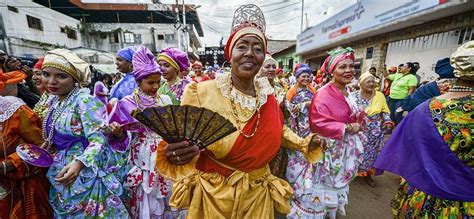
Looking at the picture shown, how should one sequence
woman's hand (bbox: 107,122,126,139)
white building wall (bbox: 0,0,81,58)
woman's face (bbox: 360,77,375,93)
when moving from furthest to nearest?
white building wall (bbox: 0,0,81,58)
woman's face (bbox: 360,77,375,93)
woman's hand (bbox: 107,122,126,139)

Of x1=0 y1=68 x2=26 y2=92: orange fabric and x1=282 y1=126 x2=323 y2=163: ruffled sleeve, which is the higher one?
x1=0 y1=68 x2=26 y2=92: orange fabric

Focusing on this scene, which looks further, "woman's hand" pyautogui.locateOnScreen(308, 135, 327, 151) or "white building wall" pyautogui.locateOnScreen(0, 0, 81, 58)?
"white building wall" pyautogui.locateOnScreen(0, 0, 81, 58)

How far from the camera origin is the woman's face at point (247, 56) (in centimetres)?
151

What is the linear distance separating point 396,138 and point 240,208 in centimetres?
174

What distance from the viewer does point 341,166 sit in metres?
2.78

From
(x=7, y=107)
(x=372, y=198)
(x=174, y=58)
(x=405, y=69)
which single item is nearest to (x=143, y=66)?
(x=7, y=107)

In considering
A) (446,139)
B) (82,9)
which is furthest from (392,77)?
(82,9)

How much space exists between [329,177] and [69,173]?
268 centimetres

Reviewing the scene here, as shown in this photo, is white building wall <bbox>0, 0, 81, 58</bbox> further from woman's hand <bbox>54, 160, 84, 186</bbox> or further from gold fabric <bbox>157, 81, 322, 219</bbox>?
gold fabric <bbox>157, 81, 322, 219</bbox>

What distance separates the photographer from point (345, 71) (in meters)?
2.73

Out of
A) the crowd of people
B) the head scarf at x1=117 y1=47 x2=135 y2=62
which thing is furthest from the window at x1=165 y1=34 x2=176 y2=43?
the crowd of people

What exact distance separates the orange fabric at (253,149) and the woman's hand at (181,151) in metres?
0.31

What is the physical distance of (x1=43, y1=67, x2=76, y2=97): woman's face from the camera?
195cm

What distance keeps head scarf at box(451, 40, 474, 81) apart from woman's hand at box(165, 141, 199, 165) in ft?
6.95
